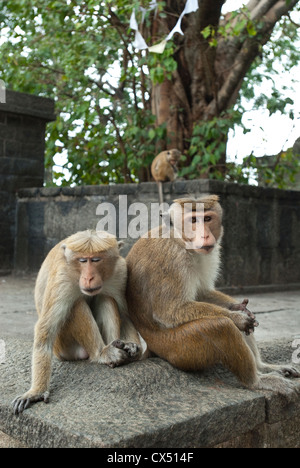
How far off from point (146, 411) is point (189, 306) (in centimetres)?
58

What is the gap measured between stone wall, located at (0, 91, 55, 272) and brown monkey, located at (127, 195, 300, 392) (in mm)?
→ 6694

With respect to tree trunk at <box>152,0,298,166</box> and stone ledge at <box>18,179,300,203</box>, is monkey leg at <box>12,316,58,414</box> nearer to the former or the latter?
stone ledge at <box>18,179,300,203</box>

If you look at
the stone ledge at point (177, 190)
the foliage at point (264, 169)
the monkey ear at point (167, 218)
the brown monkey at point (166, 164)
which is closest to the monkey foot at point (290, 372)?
the monkey ear at point (167, 218)

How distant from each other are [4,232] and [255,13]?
5823 mm

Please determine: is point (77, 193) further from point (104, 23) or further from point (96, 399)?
point (96, 399)

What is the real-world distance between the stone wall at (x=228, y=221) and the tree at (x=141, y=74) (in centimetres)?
117

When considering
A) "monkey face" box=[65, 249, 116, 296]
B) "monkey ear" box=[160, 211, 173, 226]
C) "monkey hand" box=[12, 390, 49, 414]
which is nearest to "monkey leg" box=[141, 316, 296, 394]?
"monkey face" box=[65, 249, 116, 296]

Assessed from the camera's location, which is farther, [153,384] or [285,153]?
[285,153]

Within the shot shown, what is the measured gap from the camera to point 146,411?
8.02 feet

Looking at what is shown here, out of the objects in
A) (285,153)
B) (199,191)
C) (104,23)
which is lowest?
(199,191)

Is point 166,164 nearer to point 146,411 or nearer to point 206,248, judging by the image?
point 206,248

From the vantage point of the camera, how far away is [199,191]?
281 inches

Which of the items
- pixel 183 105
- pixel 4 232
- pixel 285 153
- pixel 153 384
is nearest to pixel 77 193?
pixel 4 232
